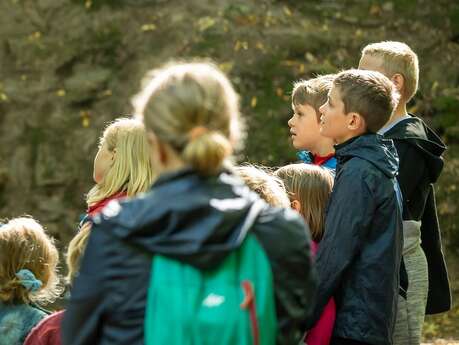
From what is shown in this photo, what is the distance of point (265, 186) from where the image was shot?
4105 millimetres

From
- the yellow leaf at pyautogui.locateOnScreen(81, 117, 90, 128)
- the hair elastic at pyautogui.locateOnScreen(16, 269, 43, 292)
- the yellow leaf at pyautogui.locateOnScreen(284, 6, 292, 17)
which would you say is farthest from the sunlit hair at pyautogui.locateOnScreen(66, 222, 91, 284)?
the yellow leaf at pyautogui.locateOnScreen(284, 6, 292, 17)

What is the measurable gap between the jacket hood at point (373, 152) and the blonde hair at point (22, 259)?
1.47 metres

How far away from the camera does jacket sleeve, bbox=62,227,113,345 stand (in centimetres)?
278

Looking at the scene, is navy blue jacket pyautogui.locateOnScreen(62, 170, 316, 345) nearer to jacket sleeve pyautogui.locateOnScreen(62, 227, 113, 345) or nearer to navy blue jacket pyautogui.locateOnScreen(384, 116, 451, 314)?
jacket sleeve pyautogui.locateOnScreen(62, 227, 113, 345)

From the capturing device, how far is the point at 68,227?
998 centimetres

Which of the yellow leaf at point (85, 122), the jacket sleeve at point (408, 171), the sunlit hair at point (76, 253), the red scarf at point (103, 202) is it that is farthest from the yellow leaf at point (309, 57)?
the sunlit hair at point (76, 253)

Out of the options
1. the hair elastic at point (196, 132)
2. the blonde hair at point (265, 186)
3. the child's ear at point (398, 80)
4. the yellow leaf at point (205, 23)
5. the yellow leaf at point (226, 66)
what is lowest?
the yellow leaf at point (226, 66)

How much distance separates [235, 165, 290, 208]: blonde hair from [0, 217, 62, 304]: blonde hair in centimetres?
100

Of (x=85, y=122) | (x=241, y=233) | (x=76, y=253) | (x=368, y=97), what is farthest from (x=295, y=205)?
(x=85, y=122)

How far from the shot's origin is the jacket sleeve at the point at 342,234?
423 centimetres

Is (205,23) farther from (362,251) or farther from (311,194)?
(362,251)

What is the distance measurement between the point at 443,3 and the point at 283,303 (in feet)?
28.3

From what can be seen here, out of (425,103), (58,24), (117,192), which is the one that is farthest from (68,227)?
(117,192)

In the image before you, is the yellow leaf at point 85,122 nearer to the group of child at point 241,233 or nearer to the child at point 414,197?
the group of child at point 241,233
